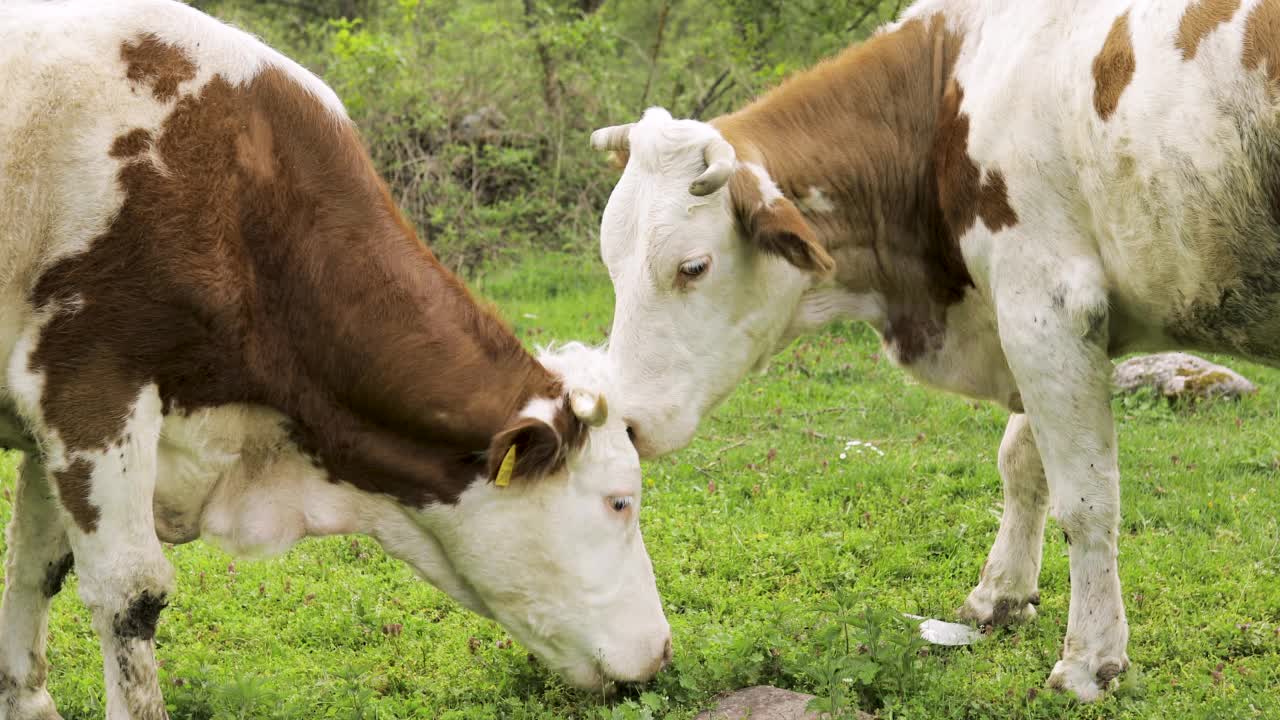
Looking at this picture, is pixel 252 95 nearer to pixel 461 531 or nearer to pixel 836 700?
pixel 461 531

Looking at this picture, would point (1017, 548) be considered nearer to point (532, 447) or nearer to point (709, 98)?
point (532, 447)

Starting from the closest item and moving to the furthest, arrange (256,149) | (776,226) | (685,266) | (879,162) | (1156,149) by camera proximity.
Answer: (256,149) → (1156,149) → (776,226) → (685,266) → (879,162)

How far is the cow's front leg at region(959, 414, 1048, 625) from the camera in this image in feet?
17.9

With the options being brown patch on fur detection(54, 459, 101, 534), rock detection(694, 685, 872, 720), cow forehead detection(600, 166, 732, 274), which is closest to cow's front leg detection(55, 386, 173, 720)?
brown patch on fur detection(54, 459, 101, 534)

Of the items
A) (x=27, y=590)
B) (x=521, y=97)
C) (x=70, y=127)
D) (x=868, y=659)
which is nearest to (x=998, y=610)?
(x=868, y=659)

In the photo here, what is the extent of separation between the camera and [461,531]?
4383 millimetres

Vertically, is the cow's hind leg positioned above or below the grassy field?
above

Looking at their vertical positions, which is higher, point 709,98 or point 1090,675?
point 709,98

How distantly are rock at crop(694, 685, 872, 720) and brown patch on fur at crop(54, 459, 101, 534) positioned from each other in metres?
1.99

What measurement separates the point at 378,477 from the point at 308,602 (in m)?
1.80

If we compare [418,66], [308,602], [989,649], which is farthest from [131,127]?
[418,66]

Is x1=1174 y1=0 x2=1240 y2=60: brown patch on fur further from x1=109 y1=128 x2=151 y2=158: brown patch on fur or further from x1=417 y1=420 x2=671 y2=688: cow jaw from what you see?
x1=109 y1=128 x2=151 y2=158: brown patch on fur

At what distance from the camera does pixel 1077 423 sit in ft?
15.1

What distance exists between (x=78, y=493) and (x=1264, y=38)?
3.83m
